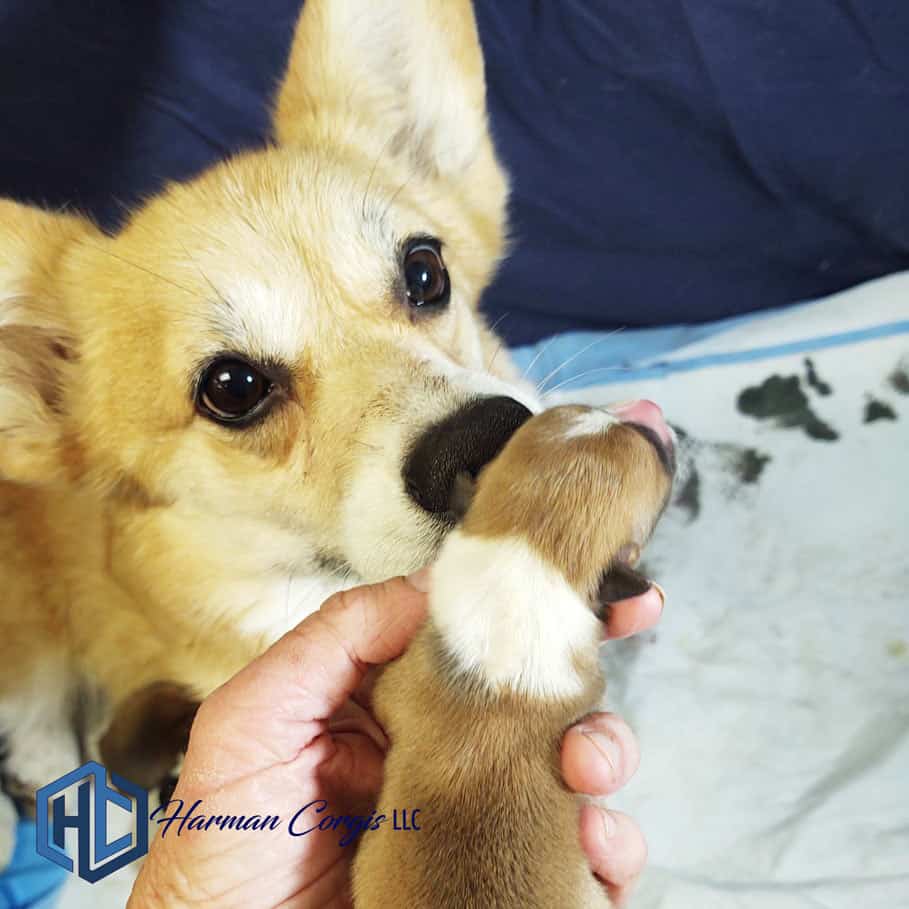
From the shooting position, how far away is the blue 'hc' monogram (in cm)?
149

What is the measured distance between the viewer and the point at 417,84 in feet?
4.84

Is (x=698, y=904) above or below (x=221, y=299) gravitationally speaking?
below

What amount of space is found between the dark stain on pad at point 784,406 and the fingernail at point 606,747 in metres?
1.14

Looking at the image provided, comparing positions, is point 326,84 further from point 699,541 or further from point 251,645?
point 699,541

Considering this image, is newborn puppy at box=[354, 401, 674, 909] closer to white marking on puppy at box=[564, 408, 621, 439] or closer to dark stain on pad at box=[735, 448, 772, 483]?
white marking on puppy at box=[564, 408, 621, 439]

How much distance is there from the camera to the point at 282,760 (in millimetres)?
1005

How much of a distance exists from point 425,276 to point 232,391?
13.6 inches

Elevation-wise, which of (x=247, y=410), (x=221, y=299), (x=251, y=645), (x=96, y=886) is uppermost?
(x=221, y=299)

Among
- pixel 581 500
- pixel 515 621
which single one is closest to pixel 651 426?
pixel 581 500

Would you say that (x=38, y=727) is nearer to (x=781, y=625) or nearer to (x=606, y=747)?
(x=606, y=747)

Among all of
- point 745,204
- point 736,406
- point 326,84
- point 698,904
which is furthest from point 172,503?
point 745,204

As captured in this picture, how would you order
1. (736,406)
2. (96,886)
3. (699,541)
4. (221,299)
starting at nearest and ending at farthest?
(221,299)
(96,886)
(699,541)
(736,406)

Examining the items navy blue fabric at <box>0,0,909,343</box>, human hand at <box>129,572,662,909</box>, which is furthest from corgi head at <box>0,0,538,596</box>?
navy blue fabric at <box>0,0,909,343</box>

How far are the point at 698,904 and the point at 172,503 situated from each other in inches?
41.0
